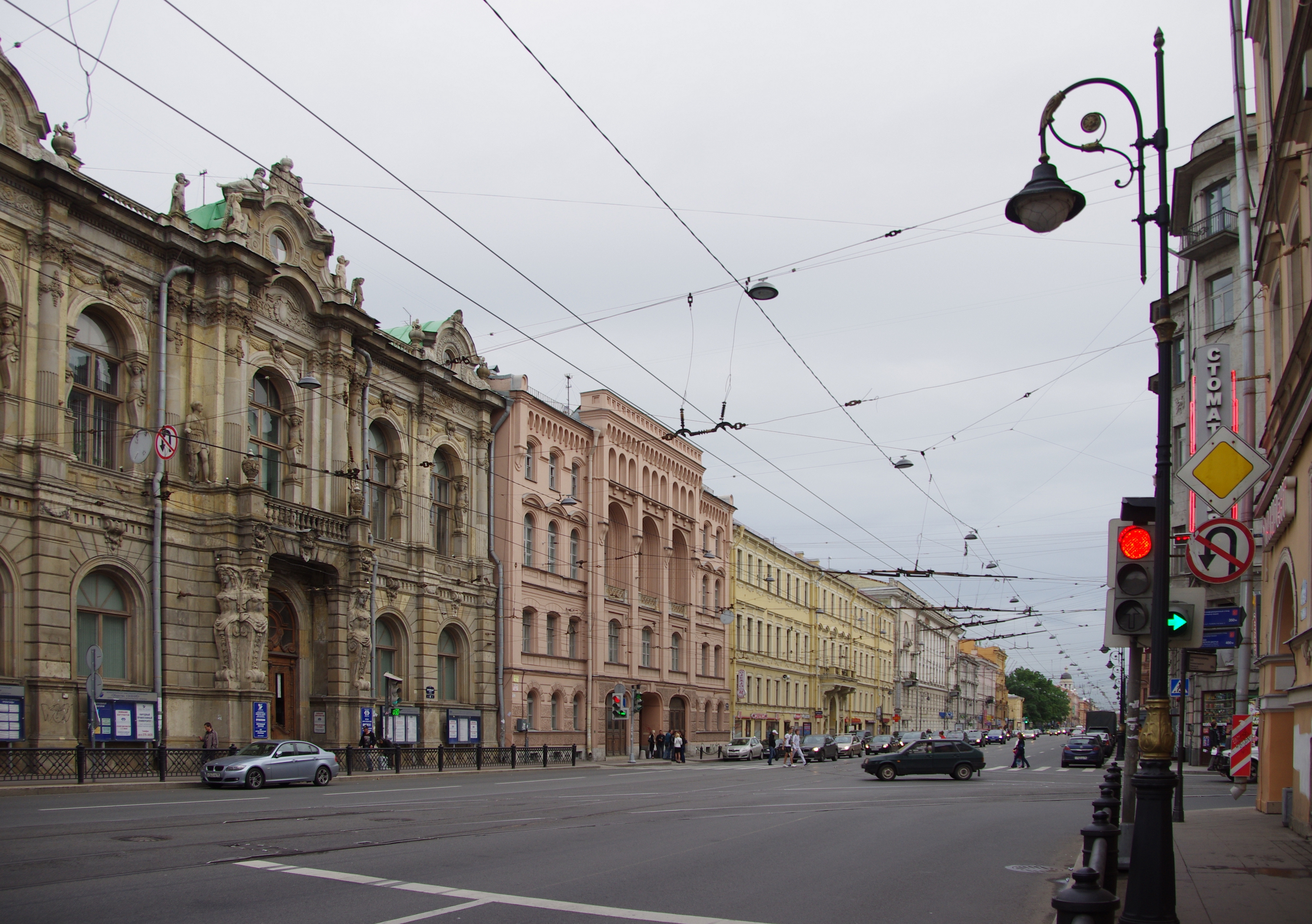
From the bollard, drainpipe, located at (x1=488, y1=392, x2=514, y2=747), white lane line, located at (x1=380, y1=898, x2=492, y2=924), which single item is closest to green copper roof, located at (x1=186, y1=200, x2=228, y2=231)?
drainpipe, located at (x1=488, y1=392, x2=514, y2=747)

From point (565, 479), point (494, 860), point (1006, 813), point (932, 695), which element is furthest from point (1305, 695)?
point (932, 695)

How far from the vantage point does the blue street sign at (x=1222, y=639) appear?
19141 mm

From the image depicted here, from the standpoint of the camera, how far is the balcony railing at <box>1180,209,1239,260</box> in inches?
1422

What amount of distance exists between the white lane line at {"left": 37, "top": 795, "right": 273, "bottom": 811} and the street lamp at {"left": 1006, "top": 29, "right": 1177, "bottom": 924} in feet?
52.9

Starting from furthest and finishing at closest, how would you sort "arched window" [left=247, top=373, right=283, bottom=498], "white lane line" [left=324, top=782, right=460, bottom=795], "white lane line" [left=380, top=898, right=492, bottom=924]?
"arched window" [left=247, top=373, right=283, bottom=498] < "white lane line" [left=324, top=782, right=460, bottom=795] < "white lane line" [left=380, top=898, right=492, bottom=924]

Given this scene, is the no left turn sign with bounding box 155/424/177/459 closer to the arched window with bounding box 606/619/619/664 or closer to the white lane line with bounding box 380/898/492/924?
the white lane line with bounding box 380/898/492/924

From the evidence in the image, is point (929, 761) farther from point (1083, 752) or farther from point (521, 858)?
point (521, 858)

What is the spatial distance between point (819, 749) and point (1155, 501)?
4598 cm

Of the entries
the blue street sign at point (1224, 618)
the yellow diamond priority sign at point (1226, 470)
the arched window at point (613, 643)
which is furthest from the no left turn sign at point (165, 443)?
the arched window at point (613, 643)

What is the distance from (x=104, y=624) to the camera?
2859cm

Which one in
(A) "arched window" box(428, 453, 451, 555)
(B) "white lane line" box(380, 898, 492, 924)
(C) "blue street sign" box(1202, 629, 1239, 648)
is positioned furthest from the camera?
(A) "arched window" box(428, 453, 451, 555)

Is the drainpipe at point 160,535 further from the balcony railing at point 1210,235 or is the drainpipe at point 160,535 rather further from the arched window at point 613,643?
the balcony railing at point 1210,235

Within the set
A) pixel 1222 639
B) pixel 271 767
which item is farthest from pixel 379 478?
pixel 1222 639

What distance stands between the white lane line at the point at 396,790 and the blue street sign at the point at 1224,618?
1637 cm
